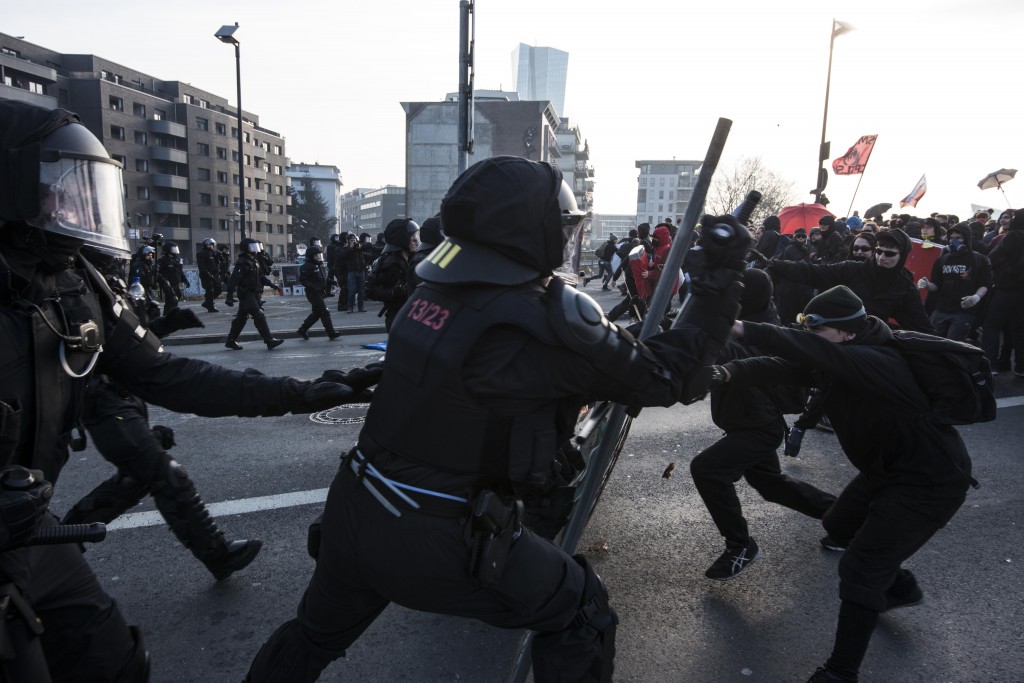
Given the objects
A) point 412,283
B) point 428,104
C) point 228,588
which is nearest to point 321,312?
point 412,283

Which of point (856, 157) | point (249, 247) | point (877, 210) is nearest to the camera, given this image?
point (249, 247)

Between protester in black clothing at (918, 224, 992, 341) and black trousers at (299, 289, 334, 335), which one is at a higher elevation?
protester in black clothing at (918, 224, 992, 341)

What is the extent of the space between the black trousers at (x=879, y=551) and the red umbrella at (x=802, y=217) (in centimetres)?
1195

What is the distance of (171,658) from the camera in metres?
3.00

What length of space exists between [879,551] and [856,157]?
694 inches

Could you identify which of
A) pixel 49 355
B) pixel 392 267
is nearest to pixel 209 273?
pixel 392 267

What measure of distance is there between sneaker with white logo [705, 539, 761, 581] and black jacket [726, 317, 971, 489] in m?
0.89

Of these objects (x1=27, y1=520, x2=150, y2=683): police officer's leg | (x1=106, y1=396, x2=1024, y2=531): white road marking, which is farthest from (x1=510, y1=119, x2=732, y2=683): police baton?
(x1=106, y1=396, x2=1024, y2=531): white road marking

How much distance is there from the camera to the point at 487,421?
189cm

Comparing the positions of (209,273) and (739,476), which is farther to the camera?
(209,273)

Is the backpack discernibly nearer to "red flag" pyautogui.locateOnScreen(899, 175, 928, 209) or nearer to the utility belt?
the utility belt

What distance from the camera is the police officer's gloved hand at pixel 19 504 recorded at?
1626 mm

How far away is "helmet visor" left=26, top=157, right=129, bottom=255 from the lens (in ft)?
6.53

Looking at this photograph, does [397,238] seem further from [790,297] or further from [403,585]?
[403,585]
